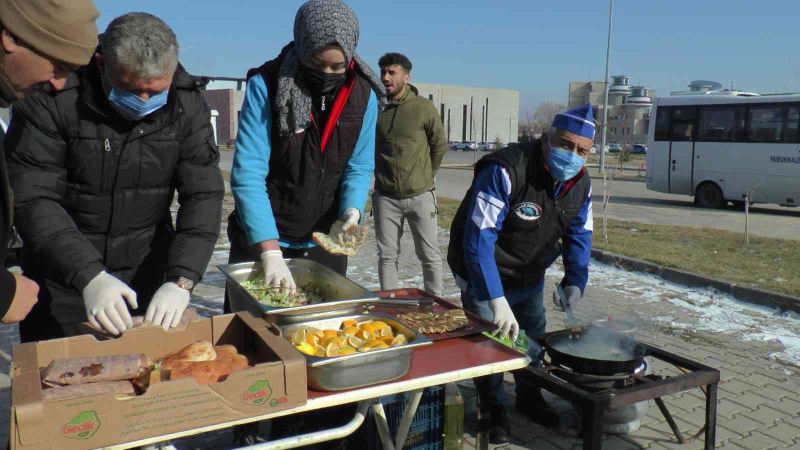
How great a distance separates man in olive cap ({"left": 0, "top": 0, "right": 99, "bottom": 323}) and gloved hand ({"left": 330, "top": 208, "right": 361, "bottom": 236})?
57.8 inches

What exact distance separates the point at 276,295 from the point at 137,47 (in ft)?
3.36

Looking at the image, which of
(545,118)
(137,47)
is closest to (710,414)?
(137,47)

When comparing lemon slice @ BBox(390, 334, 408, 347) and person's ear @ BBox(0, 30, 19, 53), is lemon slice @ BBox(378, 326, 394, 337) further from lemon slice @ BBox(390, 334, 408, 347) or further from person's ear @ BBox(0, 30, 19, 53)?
person's ear @ BBox(0, 30, 19, 53)

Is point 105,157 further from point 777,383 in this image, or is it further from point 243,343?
point 777,383

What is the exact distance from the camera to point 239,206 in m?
2.74

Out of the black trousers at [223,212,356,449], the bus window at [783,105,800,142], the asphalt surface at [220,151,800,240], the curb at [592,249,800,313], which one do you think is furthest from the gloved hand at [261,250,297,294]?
the bus window at [783,105,800,142]

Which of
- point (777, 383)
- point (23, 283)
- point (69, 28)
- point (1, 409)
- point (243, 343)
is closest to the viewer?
point (69, 28)

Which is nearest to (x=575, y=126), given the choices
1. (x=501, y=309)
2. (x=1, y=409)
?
(x=501, y=309)

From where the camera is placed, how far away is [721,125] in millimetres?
14914

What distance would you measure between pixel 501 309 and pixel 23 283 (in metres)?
1.80

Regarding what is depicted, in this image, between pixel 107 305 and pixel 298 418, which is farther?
pixel 298 418

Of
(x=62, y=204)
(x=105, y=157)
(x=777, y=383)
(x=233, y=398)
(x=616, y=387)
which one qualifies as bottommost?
(x=777, y=383)

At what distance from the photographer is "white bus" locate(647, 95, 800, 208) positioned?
1386cm

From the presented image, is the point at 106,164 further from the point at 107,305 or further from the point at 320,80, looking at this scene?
the point at 320,80
